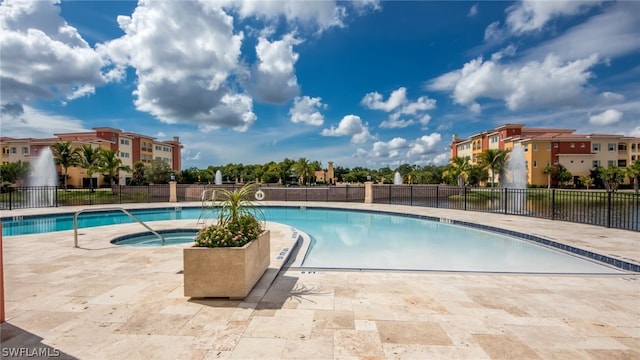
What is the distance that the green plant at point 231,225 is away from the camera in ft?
10.9

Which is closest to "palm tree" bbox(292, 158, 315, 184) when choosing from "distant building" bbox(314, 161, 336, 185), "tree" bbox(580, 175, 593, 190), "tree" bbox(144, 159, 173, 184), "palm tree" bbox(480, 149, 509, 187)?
"distant building" bbox(314, 161, 336, 185)

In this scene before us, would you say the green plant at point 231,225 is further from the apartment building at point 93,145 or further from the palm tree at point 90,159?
the apartment building at point 93,145

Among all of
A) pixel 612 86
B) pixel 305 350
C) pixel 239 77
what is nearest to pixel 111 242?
pixel 305 350

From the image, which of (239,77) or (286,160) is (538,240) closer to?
(239,77)

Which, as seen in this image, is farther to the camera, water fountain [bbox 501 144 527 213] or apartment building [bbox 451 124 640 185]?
apartment building [bbox 451 124 640 185]

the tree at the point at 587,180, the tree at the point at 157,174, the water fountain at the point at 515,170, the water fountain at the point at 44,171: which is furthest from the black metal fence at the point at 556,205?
the water fountain at the point at 44,171

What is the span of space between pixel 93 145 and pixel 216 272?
138ft

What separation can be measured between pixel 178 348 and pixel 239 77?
16743 mm

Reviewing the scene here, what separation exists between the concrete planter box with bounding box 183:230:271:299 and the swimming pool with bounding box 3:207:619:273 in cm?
→ 247

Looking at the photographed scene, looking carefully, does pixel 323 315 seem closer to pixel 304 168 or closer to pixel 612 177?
pixel 304 168

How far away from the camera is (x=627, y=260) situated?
4980 mm

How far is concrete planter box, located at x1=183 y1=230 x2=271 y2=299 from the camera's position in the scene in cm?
319

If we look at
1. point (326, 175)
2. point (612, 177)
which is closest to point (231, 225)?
point (612, 177)

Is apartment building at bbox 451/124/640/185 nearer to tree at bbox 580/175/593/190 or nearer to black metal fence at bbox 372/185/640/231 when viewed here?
tree at bbox 580/175/593/190
